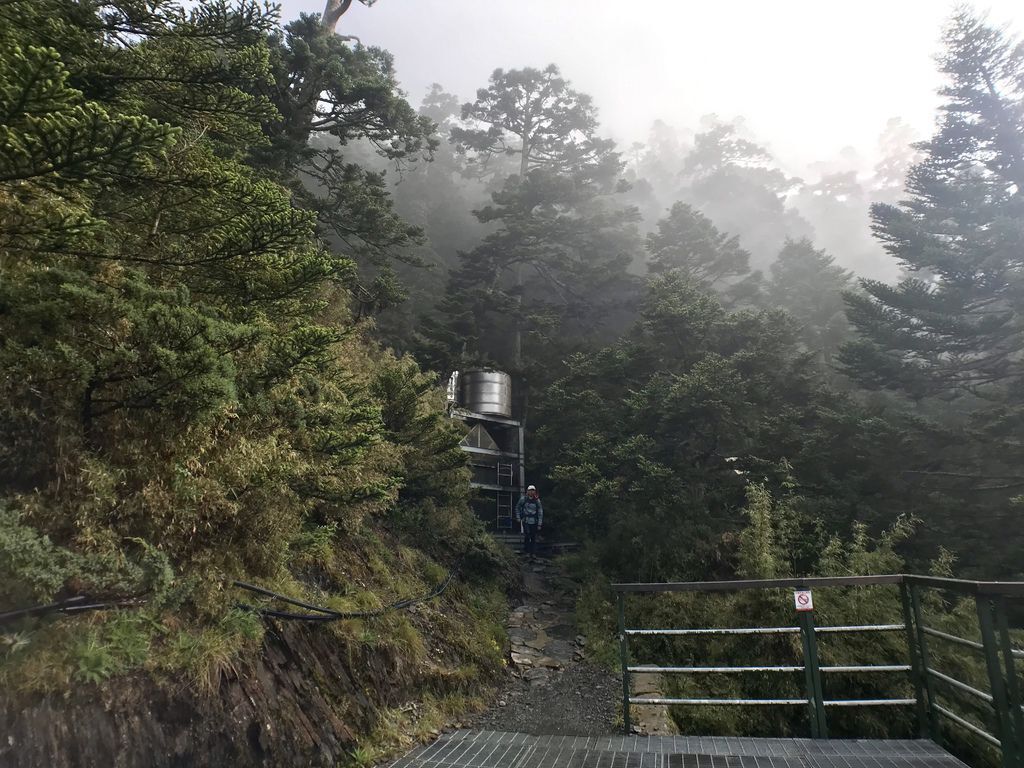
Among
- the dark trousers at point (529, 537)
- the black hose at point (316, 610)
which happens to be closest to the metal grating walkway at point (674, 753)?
the black hose at point (316, 610)

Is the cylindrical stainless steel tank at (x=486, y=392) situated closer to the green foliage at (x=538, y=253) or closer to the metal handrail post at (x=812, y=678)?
the green foliage at (x=538, y=253)

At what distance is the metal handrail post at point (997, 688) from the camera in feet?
10.6

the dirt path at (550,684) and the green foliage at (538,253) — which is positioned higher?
the green foliage at (538,253)

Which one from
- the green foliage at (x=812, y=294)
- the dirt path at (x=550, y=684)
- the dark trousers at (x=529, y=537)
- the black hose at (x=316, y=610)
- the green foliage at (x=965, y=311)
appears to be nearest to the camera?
the black hose at (x=316, y=610)

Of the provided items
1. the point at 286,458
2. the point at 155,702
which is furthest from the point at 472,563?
the point at 155,702

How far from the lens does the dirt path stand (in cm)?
611

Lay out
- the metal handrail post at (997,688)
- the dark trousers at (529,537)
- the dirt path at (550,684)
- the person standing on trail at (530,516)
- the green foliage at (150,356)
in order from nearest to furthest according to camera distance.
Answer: the green foliage at (150,356) < the metal handrail post at (997,688) < the dirt path at (550,684) < the person standing on trail at (530,516) < the dark trousers at (529,537)

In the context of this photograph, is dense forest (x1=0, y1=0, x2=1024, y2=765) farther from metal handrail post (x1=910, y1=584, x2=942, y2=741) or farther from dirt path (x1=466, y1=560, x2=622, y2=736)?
metal handrail post (x1=910, y1=584, x2=942, y2=741)

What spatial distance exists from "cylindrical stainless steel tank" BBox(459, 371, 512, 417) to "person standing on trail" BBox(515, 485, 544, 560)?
249 inches

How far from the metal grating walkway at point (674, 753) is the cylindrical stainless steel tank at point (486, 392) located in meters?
15.6

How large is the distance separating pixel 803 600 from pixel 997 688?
4.43ft

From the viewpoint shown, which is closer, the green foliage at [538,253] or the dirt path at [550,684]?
the dirt path at [550,684]

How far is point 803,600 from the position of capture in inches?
179

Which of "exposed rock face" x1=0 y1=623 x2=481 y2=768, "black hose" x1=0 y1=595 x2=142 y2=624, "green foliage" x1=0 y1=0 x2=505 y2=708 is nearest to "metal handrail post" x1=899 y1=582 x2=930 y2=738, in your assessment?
"exposed rock face" x1=0 y1=623 x2=481 y2=768
